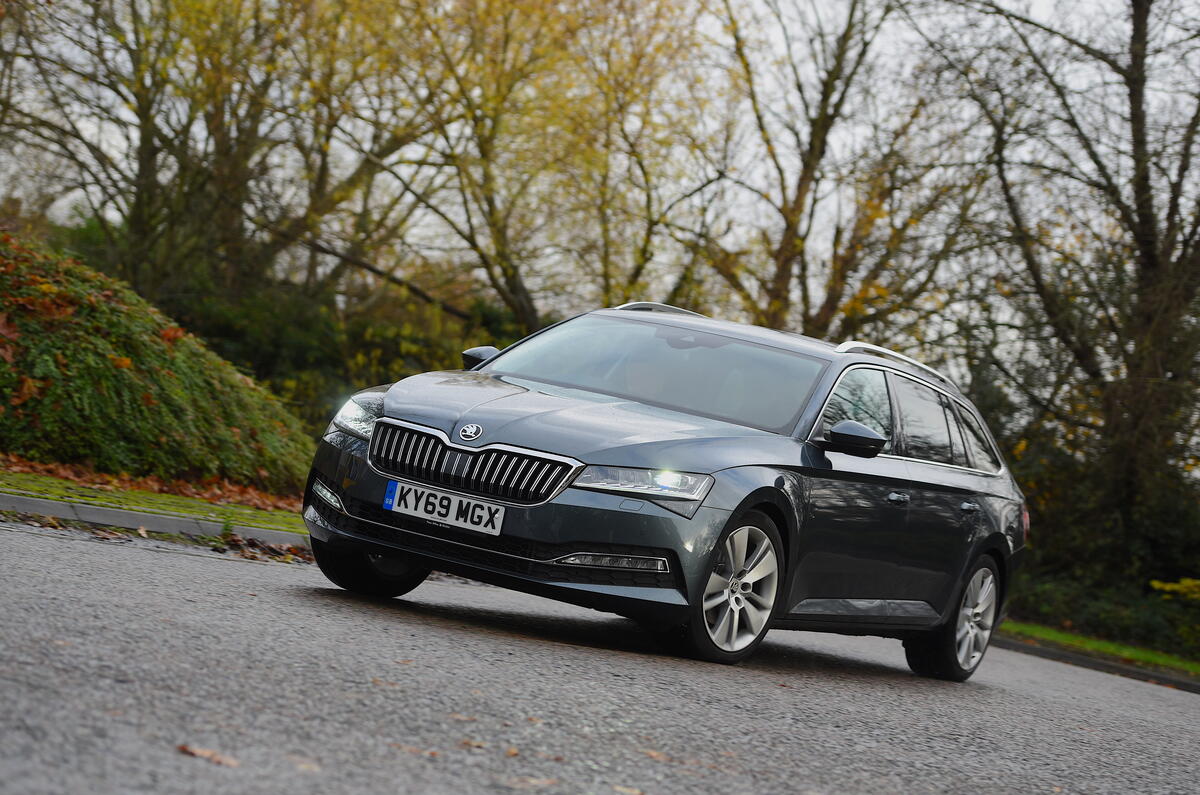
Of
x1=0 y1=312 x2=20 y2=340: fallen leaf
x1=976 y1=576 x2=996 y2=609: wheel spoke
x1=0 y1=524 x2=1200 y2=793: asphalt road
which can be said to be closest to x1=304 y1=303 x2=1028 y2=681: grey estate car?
x1=976 y1=576 x2=996 y2=609: wheel spoke

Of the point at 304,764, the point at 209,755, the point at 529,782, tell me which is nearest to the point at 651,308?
the point at 529,782

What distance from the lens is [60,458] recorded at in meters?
12.0

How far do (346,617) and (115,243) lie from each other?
22.4m

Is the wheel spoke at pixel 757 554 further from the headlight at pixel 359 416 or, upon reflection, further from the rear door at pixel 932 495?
the headlight at pixel 359 416

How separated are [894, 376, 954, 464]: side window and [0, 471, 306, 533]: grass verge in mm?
4469

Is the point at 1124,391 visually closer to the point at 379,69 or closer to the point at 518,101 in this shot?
the point at 518,101

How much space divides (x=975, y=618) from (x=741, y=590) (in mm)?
3071

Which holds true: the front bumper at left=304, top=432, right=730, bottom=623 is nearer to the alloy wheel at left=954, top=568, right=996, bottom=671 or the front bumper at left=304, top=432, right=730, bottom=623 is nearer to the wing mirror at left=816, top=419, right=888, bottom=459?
the wing mirror at left=816, top=419, right=888, bottom=459

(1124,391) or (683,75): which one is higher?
(683,75)

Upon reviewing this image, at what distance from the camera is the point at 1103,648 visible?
1828 centimetres

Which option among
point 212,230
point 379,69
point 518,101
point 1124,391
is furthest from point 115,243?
point 1124,391

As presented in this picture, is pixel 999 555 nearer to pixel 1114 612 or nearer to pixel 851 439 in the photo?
pixel 851 439

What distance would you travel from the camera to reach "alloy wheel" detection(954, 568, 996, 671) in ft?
30.8

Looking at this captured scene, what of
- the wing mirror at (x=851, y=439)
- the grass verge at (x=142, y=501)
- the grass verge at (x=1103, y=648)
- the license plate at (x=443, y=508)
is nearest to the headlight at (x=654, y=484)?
the license plate at (x=443, y=508)
